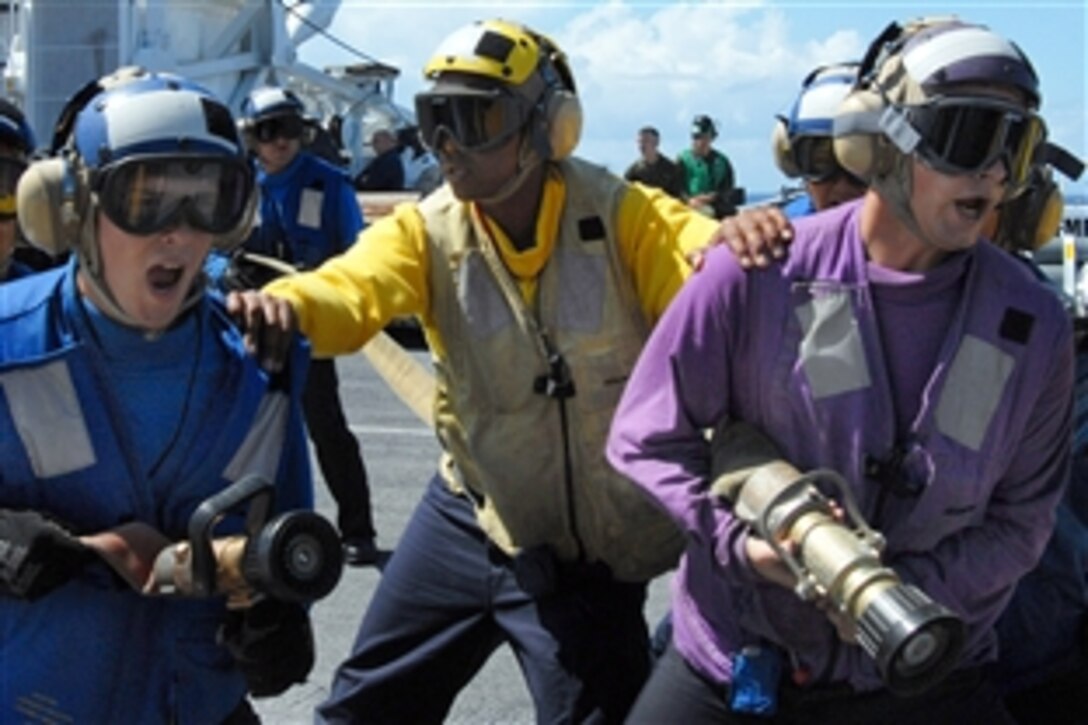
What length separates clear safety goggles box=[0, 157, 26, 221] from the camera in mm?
4438

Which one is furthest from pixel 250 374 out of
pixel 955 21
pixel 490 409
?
pixel 955 21

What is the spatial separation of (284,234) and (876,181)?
545 cm

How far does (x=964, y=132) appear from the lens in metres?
3.28

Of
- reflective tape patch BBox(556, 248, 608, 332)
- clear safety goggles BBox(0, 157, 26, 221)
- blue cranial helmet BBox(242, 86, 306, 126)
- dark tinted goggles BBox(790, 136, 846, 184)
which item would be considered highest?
dark tinted goggles BBox(790, 136, 846, 184)

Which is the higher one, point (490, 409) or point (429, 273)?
point (429, 273)

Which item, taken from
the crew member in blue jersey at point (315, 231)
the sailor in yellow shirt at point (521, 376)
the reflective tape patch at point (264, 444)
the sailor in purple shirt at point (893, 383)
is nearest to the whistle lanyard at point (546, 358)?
the sailor in yellow shirt at point (521, 376)

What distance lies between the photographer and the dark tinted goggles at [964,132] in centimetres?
327

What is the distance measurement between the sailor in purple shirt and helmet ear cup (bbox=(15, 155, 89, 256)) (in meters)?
1.06

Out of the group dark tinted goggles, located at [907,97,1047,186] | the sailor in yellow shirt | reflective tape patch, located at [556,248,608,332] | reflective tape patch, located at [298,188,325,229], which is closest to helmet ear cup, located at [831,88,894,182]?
dark tinted goggles, located at [907,97,1047,186]

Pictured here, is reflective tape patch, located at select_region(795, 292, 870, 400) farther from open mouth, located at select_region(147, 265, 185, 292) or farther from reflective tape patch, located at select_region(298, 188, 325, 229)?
reflective tape patch, located at select_region(298, 188, 325, 229)

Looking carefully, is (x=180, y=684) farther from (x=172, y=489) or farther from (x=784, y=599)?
(x=784, y=599)

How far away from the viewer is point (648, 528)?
14.0ft

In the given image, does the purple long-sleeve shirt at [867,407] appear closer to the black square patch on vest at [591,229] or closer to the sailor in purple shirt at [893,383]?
the sailor in purple shirt at [893,383]

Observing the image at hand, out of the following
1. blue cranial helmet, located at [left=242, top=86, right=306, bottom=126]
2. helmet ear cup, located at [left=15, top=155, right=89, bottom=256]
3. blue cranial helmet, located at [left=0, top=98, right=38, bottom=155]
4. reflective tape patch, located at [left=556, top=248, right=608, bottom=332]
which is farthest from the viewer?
blue cranial helmet, located at [left=242, top=86, right=306, bottom=126]
